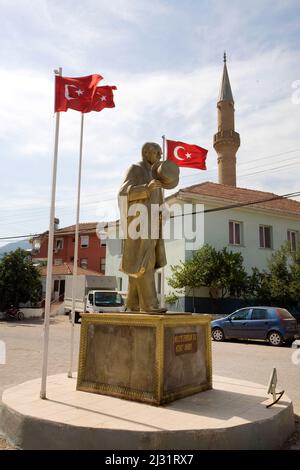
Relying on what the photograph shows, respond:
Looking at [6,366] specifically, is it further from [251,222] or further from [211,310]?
[251,222]

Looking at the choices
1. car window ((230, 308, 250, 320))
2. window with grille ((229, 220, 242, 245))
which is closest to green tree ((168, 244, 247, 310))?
window with grille ((229, 220, 242, 245))

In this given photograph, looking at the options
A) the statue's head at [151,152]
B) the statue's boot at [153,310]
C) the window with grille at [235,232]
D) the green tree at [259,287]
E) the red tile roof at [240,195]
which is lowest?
the statue's boot at [153,310]

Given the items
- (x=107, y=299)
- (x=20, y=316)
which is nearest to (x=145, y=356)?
(x=107, y=299)

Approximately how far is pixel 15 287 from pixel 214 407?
23.7 metres

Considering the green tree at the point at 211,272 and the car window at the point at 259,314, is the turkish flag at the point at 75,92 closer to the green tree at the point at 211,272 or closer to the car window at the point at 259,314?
the car window at the point at 259,314

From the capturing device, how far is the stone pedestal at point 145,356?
5051 mm

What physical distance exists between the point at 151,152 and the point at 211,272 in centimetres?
1544

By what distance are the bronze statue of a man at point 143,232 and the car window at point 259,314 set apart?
10218mm

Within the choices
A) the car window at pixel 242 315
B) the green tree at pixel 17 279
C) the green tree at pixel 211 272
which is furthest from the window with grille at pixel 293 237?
the green tree at pixel 17 279

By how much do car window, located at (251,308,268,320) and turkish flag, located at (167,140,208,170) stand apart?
20.8ft

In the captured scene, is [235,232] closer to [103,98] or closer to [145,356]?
[103,98]

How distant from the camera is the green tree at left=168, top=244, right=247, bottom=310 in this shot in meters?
21.1

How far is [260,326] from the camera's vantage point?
15.2 meters
